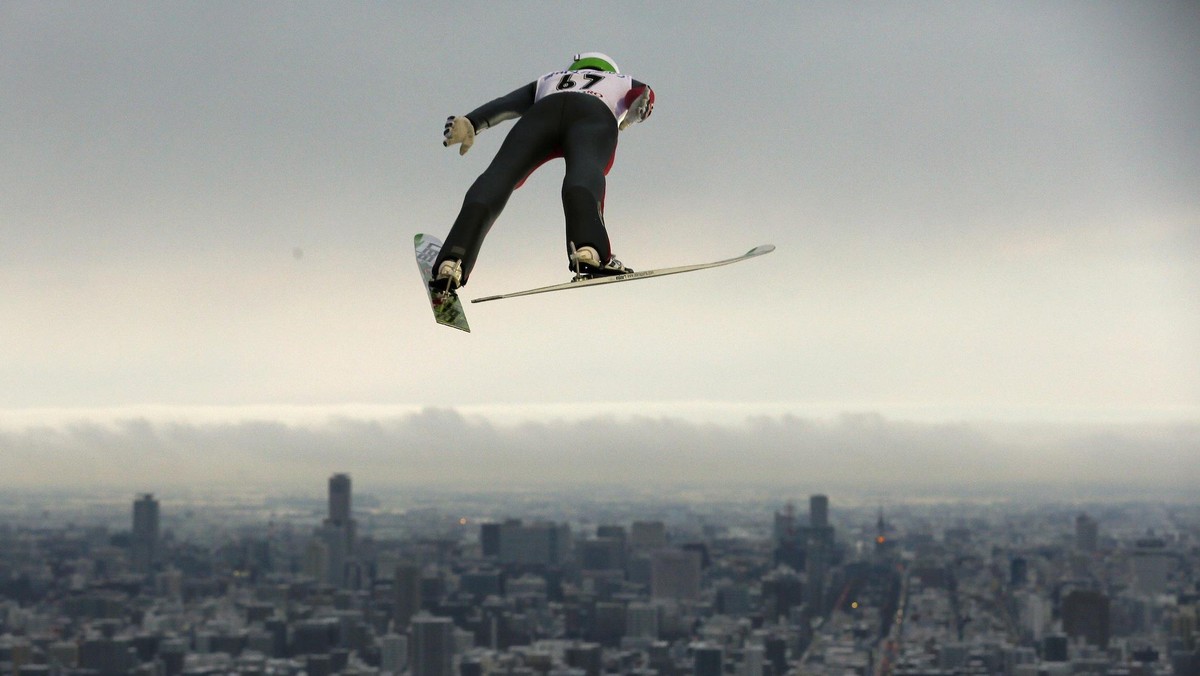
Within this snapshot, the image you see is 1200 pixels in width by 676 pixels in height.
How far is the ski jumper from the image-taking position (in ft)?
18.2

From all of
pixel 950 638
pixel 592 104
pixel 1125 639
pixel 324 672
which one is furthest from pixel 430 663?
pixel 592 104

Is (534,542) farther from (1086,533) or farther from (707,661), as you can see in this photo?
(1086,533)

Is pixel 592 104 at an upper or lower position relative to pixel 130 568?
upper

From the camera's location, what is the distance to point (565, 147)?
5.98 meters

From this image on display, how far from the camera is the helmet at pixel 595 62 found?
6.27 metres

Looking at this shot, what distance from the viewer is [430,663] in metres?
39.0

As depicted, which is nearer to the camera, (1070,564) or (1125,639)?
(1125,639)

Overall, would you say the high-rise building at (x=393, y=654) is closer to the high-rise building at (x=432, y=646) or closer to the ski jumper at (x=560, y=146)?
the high-rise building at (x=432, y=646)

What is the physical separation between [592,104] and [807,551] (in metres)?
43.5

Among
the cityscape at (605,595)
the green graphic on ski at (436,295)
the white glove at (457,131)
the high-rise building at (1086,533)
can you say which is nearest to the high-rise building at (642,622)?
the cityscape at (605,595)

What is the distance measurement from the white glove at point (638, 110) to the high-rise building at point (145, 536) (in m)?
42.6

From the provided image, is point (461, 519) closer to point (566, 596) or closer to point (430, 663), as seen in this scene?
point (566, 596)

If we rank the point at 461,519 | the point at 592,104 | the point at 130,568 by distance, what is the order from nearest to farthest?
the point at 592,104 < the point at 130,568 < the point at 461,519

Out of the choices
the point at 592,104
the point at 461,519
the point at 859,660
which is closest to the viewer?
the point at 592,104
